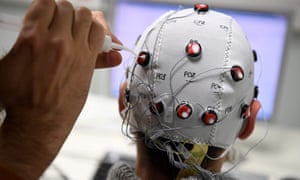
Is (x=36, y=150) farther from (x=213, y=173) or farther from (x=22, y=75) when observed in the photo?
(x=213, y=173)

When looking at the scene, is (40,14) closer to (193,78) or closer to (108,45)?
(108,45)

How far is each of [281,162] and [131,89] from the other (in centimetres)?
63

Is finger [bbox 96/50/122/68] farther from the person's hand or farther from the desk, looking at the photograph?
the desk

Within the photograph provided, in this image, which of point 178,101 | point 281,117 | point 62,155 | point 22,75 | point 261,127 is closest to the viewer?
point 22,75

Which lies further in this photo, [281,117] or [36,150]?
[281,117]

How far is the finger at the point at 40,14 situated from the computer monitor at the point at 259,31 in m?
0.48

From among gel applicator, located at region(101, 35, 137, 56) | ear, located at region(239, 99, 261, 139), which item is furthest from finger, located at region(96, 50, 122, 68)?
ear, located at region(239, 99, 261, 139)

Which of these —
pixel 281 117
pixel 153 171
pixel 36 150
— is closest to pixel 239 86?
pixel 153 171

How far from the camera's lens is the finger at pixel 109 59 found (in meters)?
0.62

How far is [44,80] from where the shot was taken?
1.56 feet

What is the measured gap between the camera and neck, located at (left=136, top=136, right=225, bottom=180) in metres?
0.64

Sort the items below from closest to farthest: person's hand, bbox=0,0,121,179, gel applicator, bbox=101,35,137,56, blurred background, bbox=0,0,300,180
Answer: person's hand, bbox=0,0,121,179 → gel applicator, bbox=101,35,137,56 → blurred background, bbox=0,0,300,180

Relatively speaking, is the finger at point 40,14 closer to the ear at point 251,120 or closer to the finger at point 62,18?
the finger at point 62,18

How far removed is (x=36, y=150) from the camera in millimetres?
502
